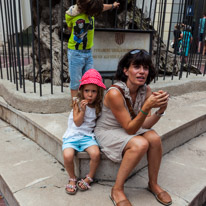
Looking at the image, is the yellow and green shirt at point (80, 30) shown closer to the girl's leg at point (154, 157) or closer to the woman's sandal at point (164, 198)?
the girl's leg at point (154, 157)

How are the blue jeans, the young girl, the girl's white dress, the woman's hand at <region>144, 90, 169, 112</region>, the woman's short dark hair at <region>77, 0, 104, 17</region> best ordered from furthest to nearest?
the blue jeans < the woman's short dark hair at <region>77, 0, 104, 17</region> < the girl's white dress < the young girl < the woman's hand at <region>144, 90, 169, 112</region>

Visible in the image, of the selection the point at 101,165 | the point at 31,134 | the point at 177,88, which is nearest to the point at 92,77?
the point at 101,165

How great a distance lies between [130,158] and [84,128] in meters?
0.54

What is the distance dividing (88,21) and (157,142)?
5.59ft

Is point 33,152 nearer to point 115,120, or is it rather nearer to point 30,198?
point 30,198

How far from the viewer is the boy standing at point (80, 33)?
274 centimetres

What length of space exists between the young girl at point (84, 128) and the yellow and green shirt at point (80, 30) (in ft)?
2.85

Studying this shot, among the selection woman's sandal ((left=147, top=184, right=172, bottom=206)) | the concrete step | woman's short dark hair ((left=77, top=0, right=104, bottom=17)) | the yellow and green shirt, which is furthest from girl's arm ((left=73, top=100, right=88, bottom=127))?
woman's short dark hair ((left=77, top=0, right=104, bottom=17))

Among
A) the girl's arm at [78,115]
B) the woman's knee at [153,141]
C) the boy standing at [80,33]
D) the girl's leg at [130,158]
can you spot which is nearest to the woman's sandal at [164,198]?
the girl's leg at [130,158]

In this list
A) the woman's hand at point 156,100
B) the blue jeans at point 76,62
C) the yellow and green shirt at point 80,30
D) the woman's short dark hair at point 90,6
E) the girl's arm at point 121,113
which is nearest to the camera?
the woman's hand at point 156,100

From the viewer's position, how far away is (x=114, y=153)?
6.79ft

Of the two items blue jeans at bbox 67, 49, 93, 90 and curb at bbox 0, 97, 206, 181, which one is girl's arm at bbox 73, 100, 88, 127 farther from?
blue jeans at bbox 67, 49, 93, 90

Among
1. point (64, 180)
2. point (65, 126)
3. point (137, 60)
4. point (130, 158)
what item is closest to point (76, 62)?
point (65, 126)

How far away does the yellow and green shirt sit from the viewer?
2848 millimetres
